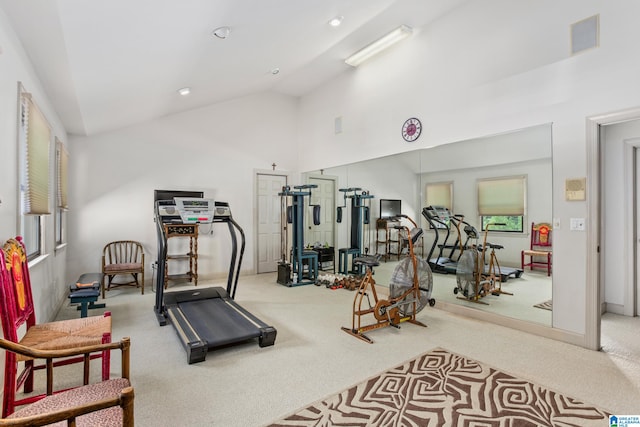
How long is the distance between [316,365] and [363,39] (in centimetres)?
482

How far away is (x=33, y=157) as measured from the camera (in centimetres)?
299

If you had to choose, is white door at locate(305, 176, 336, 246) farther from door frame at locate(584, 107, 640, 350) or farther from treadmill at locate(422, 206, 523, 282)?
door frame at locate(584, 107, 640, 350)

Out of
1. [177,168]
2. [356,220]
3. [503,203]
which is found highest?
[177,168]

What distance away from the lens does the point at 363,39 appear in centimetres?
523

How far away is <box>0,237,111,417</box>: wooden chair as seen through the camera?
6.05ft

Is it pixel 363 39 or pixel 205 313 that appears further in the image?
pixel 363 39

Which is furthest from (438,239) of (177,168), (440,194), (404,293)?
(177,168)

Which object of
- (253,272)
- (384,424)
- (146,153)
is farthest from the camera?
(253,272)

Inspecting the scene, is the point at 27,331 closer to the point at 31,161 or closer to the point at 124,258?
the point at 31,161

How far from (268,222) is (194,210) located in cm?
327

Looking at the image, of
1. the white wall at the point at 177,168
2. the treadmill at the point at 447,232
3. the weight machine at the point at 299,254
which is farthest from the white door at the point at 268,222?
the treadmill at the point at 447,232

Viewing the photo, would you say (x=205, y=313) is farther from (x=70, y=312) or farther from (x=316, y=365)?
(x=70, y=312)

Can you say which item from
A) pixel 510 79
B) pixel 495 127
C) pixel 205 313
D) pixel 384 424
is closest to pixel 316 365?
pixel 384 424

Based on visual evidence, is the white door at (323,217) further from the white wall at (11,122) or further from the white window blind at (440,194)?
the white wall at (11,122)
